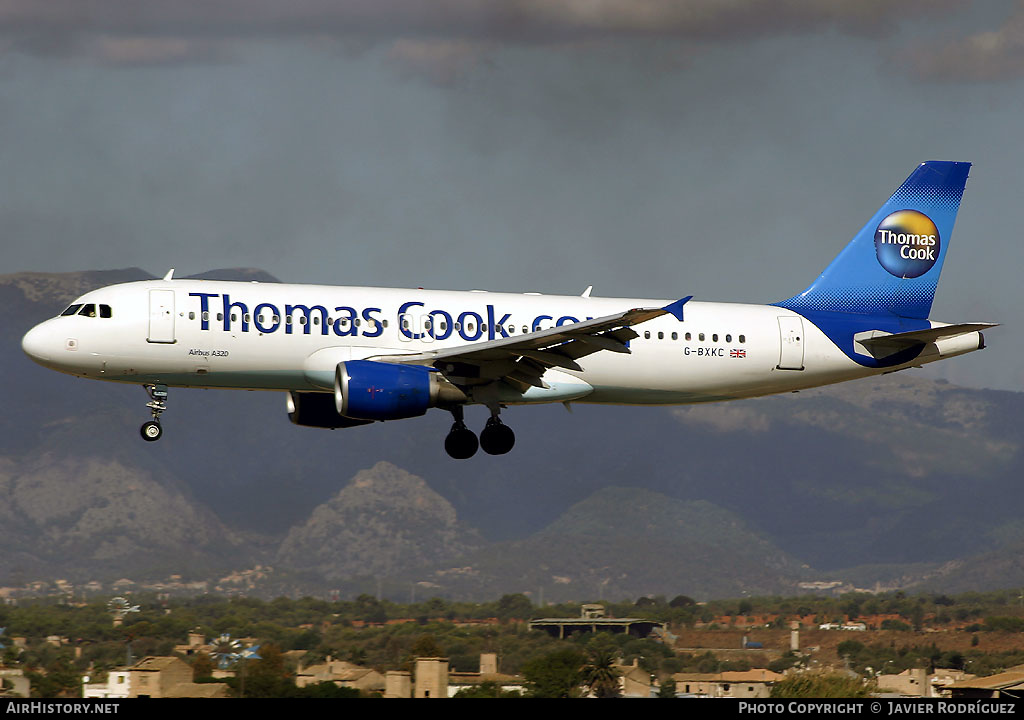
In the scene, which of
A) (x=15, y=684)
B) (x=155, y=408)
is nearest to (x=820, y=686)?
(x=155, y=408)

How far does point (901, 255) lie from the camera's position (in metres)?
44.9

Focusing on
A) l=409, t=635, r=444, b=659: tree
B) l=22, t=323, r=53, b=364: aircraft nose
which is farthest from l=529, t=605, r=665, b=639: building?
l=22, t=323, r=53, b=364: aircraft nose

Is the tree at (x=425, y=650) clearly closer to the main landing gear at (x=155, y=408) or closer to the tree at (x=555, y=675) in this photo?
the tree at (x=555, y=675)

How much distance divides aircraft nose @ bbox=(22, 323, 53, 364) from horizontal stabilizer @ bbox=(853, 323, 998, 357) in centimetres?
2332

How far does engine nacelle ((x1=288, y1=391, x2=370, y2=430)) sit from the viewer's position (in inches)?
1594

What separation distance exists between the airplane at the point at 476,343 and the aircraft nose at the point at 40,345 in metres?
0.04

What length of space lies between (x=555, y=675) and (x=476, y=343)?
11.3 meters

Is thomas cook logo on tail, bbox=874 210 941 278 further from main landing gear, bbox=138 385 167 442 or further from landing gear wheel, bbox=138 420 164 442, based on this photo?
landing gear wheel, bbox=138 420 164 442

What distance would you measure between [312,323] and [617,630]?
910 inches

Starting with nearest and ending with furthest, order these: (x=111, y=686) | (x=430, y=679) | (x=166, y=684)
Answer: (x=430, y=679), (x=166, y=684), (x=111, y=686)

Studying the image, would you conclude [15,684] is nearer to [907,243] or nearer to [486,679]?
[486,679]

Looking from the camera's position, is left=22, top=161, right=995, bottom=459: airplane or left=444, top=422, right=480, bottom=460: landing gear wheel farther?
left=444, top=422, right=480, bottom=460: landing gear wheel
